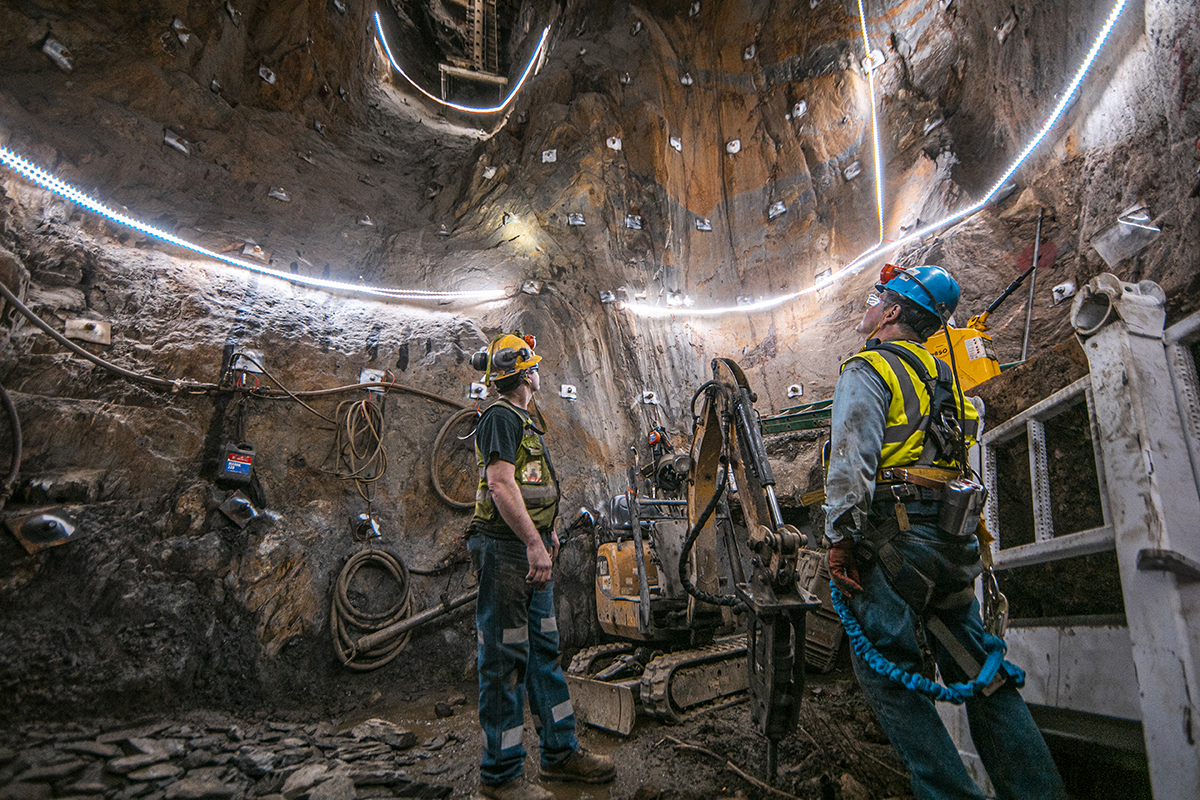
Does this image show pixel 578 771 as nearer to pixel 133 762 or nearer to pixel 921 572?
pixel 921 572

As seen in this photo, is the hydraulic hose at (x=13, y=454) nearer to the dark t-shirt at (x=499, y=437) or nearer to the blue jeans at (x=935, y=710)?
the dark t-shirt at (x=499, y=437)

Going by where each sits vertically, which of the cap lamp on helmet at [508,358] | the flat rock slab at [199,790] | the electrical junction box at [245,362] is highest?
the electrical junction box at [245,362]

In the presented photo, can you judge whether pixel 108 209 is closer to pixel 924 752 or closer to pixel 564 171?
pixel 564 171

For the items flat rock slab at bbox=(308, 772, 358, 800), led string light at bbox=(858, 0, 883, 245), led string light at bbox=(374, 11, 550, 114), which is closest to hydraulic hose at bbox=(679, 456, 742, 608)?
flat rock slab at bbox=(308, 772, 358, 800)

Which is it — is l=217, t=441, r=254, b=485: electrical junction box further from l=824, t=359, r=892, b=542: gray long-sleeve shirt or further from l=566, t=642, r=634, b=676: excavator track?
l=824, t=359, r=892, b=542: gray long-sleeve shirt

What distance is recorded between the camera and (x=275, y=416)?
495 centimetres

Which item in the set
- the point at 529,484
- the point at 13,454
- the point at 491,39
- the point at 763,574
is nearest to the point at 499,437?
the point at 529,484

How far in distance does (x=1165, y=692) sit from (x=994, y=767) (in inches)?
24.3

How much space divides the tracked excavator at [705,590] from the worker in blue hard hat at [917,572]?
52 centimetres

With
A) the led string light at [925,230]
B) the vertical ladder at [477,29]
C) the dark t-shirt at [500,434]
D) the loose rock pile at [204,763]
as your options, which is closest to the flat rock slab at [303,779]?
the loose rock pile at [204,763]

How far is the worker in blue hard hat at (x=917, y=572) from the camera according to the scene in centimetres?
185

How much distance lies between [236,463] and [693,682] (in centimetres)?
416

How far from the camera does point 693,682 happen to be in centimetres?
385

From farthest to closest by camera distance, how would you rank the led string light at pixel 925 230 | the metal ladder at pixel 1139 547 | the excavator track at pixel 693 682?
the led string light at pixel 925 230 → the excavator track at pixel 693 682 → the metal ladder at pixel 1139 547
